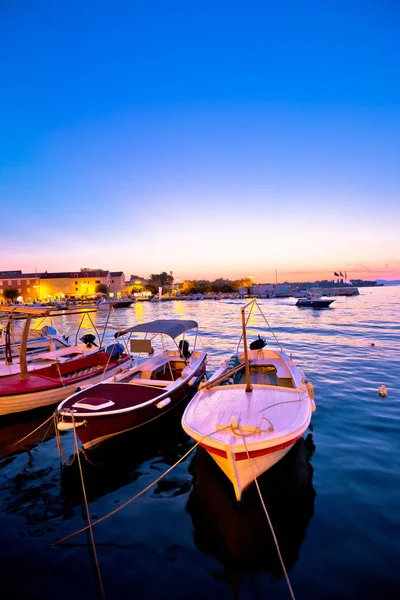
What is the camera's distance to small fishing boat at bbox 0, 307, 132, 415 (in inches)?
452

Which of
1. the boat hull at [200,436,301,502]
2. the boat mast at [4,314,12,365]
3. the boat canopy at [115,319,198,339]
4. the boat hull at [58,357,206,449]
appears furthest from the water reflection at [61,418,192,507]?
the boat mast at [4,314,12,365]

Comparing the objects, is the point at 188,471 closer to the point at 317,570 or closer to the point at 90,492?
the point at 90,492

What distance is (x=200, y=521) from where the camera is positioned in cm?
669

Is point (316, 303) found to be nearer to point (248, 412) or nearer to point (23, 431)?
point (23, 431)

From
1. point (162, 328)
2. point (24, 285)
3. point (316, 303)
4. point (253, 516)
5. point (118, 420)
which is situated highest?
point (24, 285)

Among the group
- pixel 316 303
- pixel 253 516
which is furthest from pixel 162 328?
pixel 316 303

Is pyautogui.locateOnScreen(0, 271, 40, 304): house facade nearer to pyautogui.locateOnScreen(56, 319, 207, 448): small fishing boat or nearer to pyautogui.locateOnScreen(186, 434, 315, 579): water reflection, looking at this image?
pyautogui.locateOnScreen(56, 319, 207, 448): small fishing boat

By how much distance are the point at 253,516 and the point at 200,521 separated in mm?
1066

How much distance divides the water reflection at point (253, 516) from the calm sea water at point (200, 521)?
0.02 meters

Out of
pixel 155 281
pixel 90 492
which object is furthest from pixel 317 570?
pixel 155 281

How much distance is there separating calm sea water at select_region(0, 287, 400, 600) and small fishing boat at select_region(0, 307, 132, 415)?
3.88 ft

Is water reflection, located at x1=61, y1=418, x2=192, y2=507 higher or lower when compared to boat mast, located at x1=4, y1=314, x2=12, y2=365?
lower

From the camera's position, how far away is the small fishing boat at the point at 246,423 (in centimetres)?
631

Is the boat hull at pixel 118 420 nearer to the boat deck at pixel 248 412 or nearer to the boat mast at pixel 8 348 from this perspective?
the boat deck at pixel 248 412
